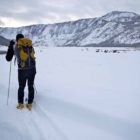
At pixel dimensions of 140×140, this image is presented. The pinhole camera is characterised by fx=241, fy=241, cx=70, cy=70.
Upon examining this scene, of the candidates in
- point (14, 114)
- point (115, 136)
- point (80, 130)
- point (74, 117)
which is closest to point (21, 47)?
point (14, 114)

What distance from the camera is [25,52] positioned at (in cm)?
591

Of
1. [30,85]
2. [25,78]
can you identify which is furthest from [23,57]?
[30,85]

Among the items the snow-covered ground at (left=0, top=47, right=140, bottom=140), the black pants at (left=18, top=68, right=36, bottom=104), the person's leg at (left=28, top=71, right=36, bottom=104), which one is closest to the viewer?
the snow-covered ground at (left=0, top=47, right=140, bottom=140)

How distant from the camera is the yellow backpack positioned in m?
5.87

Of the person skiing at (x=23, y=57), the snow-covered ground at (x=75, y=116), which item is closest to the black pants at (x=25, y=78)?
the person skiing at (x=23, y=57)

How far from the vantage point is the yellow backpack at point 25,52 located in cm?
587

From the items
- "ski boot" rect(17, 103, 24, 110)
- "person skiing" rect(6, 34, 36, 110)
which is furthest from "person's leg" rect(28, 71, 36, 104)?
"ski boot" rect(17, 103, 24, 110)

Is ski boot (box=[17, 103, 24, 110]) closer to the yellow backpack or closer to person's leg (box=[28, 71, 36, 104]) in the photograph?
person's leg (box=[28, 71, 36, 104])

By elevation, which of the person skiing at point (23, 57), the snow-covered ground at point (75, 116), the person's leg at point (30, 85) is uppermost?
the person skiing at point (23, 57)

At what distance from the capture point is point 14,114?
593 cm

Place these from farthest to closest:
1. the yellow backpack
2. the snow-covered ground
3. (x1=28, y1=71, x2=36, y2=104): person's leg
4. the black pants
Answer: (x1=28, y1=71, x2=36, y2=104): person's leg < the black pants < the yellow backpack < the snow-covered ground

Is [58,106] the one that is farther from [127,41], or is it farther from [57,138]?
[127,41]

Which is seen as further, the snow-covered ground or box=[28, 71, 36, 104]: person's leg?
box=[28, 71, 36, 104]: person's leg

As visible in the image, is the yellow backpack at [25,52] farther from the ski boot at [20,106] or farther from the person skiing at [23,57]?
the ski boot at [20,106]
